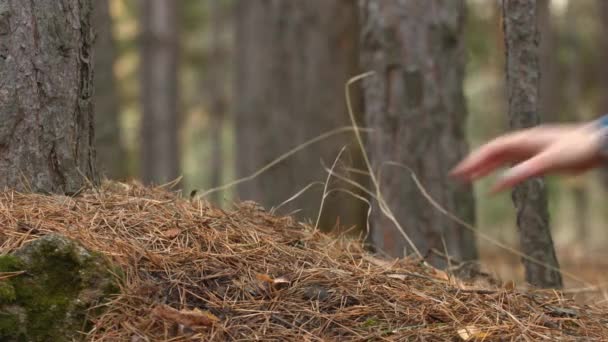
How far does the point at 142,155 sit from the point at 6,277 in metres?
12.3

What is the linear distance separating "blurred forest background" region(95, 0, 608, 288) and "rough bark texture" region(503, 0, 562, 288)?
0.86 ft

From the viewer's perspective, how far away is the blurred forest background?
338 inches

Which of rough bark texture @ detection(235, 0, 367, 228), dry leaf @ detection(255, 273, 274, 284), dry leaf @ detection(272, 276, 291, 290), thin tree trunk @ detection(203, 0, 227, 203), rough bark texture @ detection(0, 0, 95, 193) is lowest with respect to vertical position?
thin tree trunk @ detection(203, 0, 227, 203)

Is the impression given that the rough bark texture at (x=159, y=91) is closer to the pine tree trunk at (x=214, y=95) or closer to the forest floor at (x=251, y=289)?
the pine tree trunk at (x=214, y=95)

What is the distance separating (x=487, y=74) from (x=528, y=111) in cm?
1514

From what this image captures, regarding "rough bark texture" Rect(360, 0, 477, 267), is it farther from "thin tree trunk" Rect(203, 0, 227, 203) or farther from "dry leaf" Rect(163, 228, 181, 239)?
"thin tree trunk" Rect(203, 0, 227, 203)

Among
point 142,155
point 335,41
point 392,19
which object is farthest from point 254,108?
point 392,19

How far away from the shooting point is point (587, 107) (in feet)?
63.1

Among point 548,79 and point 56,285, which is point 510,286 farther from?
point 548,79

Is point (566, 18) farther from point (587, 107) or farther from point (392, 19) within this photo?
point (392, 19)

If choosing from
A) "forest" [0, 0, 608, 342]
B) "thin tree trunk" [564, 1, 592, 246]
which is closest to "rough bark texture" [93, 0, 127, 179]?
"forest" [0, 0, 608, 342]

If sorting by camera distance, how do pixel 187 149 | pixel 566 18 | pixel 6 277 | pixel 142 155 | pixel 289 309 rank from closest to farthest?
pixel 6 277 → pixel 289 309 → pixel 142 155 → pixel 566 18 → pixel 187 149

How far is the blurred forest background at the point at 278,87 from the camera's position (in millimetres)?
8594

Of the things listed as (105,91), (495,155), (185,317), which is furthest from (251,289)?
(105,91)
